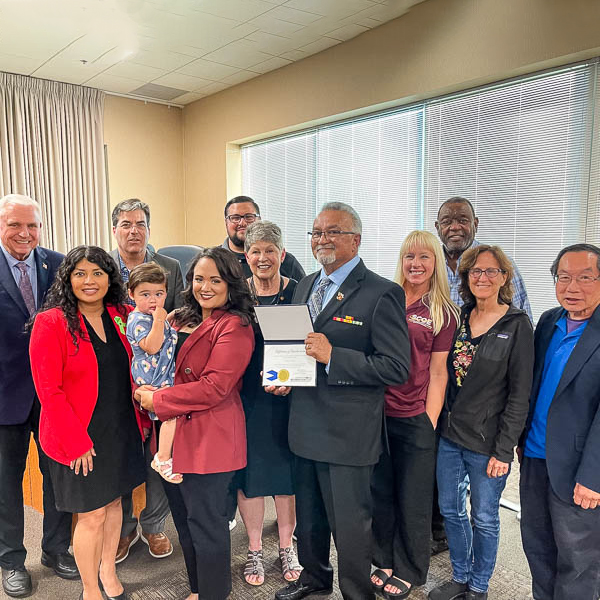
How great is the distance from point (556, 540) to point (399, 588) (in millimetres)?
758

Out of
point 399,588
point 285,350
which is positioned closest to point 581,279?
point 285,350

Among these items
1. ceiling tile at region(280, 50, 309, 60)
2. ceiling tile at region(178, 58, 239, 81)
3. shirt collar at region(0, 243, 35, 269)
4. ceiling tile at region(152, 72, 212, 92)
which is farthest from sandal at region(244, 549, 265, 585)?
ceiling tile at region(152, 72, 212, 92)

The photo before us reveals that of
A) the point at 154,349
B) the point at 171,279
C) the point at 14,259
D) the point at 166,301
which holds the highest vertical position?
Result: the point at 14,259

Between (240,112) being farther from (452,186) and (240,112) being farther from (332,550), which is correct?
(332,550)

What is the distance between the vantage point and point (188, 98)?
21.0ft

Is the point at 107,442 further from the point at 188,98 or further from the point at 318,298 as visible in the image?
the point at 188,98

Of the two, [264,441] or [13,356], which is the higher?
[13,356]

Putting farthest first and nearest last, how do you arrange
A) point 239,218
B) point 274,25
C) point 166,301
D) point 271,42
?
point 271,42 < point 274,25 < point 239,218 < point 166,301

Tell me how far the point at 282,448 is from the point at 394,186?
3050 mm

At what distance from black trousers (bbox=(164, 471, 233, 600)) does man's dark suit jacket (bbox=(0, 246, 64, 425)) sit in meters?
0.87

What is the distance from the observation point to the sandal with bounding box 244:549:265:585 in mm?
2510

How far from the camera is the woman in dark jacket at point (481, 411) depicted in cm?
206

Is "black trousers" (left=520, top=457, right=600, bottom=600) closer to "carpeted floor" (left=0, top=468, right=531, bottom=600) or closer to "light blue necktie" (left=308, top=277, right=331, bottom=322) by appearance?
"carpeted floor" (left=0, top=468, right=531, bottom=600)

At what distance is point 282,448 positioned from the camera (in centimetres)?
235
